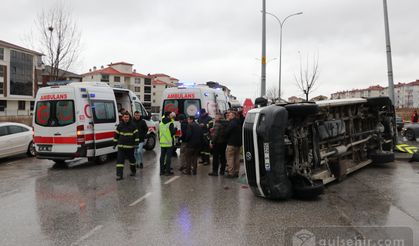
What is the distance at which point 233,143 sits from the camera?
8133mm

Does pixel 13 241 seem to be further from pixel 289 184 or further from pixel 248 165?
pixel 289 184

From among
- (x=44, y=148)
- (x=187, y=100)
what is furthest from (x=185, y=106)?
(x=44, y=148)

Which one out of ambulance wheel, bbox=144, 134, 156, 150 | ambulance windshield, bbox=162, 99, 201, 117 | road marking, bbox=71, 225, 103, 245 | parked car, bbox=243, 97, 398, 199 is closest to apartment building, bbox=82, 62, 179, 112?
ambulance wheel, bbox=144, 134, 156, 150

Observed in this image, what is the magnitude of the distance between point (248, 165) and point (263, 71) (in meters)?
8.60

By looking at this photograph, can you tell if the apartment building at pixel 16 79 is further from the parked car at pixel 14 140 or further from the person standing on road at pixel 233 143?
the person standing on road at pixel 233 143

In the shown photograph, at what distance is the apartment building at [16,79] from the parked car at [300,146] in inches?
1995

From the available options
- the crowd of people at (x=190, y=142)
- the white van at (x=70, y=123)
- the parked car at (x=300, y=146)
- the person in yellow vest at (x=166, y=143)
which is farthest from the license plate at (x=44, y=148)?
the parked car at (x=300, y=146)

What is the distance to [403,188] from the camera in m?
6.97

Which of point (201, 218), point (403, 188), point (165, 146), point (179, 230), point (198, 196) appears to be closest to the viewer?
point (179, 230)

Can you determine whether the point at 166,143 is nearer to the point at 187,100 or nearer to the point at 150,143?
the point at 187,100

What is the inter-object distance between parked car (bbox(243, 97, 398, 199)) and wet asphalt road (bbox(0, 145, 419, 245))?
0.30 m

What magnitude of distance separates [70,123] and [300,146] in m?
6.49

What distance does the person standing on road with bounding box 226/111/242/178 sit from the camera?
8141mm

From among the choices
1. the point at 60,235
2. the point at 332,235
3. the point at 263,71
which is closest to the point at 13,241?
the point at 60,235
